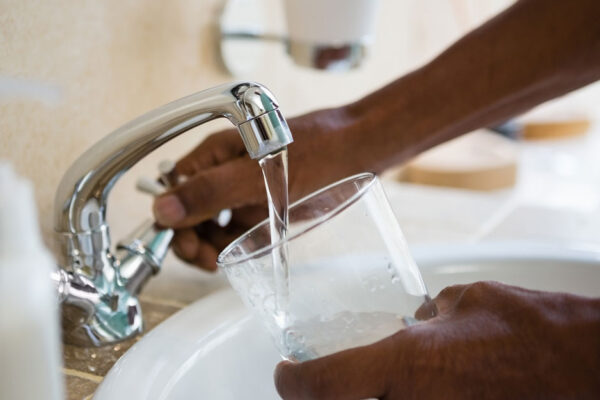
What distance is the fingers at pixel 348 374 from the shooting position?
0.33 metres

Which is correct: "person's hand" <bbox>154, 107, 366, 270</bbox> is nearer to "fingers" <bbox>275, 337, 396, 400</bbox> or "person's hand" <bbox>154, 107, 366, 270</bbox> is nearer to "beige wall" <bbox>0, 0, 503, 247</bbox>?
"beige wall" <bbox>0, 0, 503, 247</bbox>

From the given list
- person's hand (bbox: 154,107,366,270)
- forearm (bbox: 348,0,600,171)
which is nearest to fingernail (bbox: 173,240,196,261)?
person's hand (bbox: 154,107,366,270)

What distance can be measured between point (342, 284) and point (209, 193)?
0.59 ft

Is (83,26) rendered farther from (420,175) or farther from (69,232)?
(420,175)

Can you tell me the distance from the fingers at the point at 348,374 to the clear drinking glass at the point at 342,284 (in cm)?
4

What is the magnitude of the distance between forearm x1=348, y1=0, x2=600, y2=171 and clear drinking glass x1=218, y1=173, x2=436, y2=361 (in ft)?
0.73

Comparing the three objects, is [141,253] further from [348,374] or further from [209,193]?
[348,374]

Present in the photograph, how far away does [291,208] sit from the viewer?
46cm

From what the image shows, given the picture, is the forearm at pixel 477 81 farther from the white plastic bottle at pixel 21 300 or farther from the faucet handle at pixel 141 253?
the white plastic bottle at pixel 21 300

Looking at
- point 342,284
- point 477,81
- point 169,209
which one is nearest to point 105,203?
point 169,209

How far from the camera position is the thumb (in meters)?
0.53

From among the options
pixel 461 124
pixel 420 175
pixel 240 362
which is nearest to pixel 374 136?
pixel 461 124

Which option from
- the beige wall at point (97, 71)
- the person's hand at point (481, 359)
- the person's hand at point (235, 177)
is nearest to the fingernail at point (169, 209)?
the person's hand at point (235, 177)

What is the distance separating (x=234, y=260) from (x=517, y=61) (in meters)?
0.36
